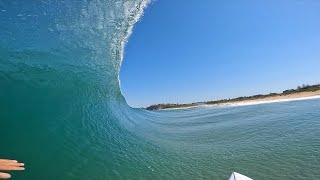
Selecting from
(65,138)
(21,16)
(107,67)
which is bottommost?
(65,138)

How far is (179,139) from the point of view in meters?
15.5

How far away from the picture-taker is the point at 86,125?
1298 cm

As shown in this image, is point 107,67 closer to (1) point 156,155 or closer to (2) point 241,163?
(1) point 156,155

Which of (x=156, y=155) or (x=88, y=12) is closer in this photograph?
(x=156, y=155)

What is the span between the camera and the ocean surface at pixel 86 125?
31.1 feet

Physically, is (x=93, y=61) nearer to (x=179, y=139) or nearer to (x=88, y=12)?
(x=88, y=12)

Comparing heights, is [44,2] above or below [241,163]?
above

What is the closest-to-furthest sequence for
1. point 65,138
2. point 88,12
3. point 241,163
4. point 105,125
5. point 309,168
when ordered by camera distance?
point 309,168 < point 241,163 < point 65,138 < point 105,125 < point 88,12

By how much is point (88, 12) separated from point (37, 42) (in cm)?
385

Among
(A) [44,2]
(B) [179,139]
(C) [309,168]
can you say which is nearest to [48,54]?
(A) [44,2]

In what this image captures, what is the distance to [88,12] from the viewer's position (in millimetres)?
18516

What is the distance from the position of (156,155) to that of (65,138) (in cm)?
285

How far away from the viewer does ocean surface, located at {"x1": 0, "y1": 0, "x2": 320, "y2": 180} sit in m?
9.48

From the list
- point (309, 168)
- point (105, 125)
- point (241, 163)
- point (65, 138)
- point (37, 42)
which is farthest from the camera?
point (37, 42)
